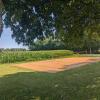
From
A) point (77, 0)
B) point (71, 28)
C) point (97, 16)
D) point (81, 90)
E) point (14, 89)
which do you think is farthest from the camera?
point (14, 89)

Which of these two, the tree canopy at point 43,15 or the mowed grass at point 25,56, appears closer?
the tree canopy at point 43,15

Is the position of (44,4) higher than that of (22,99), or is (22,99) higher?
(44,4)

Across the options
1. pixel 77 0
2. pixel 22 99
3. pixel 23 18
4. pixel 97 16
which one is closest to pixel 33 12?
pixel 23 18

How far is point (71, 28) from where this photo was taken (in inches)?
527

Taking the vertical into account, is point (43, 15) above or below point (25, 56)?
above

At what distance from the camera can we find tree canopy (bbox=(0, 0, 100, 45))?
37.0 feet

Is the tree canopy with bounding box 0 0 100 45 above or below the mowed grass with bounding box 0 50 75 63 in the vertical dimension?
above

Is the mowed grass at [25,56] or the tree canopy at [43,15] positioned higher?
the tree canopy at [43,15]

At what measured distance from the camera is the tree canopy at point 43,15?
1129cm

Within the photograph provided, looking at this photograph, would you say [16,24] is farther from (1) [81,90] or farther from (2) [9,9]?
(1) [81,90]

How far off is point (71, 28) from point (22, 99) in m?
3.40

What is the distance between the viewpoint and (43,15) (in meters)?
11.9

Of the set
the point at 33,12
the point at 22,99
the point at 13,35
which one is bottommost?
the point at 22,99

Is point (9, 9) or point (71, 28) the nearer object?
point (9, 9)
